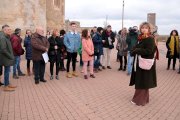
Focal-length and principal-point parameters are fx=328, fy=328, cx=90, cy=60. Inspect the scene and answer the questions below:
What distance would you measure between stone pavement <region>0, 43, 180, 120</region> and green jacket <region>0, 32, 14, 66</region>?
86cm

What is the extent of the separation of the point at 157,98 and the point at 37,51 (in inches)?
163

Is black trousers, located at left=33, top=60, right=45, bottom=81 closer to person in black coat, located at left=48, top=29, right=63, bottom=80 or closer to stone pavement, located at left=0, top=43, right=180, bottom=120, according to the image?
stone pavement, located at left=0, top=43, right=180, bottom=120

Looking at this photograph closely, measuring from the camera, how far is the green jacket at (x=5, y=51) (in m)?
9.18

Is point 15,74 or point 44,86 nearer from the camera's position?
point 44,86

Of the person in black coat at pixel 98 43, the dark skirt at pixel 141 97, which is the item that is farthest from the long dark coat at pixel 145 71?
the person in black coat at pixel 98 43

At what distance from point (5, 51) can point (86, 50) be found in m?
3.26

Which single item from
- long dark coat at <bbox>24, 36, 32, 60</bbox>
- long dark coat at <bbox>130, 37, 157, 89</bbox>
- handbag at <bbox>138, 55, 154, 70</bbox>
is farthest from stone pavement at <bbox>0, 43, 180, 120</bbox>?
handbag at <bbox>138, 55, 154, 70</bbox>

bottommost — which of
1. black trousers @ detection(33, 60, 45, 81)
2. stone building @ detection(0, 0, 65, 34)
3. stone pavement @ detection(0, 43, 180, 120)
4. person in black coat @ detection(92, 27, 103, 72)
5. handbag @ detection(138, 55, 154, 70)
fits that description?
stone pavement @ detection(0, 43, 180, 120)

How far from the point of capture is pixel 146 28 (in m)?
7.86

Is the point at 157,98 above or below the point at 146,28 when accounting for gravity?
below

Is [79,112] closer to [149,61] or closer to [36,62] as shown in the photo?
[149,61]

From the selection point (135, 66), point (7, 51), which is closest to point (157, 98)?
point (135, 66)

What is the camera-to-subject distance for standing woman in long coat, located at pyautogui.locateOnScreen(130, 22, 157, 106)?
777 cm

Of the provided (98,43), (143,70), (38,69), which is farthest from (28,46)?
(143,70)
